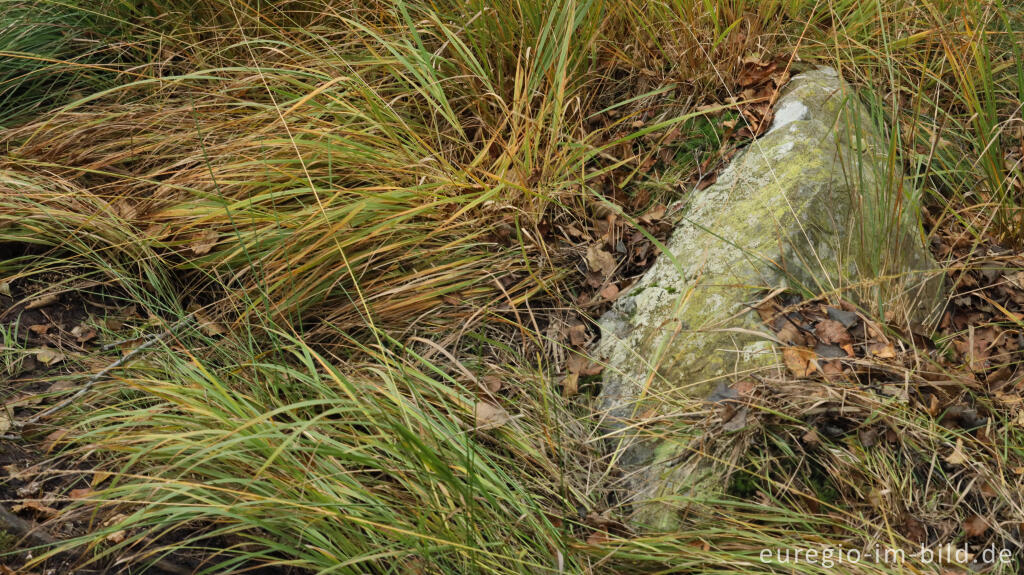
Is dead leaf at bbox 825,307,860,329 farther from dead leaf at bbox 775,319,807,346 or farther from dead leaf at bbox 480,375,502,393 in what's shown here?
dead leaf at bbox 480,375,502,393

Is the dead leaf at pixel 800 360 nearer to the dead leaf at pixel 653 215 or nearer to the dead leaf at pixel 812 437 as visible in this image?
the dead leaf at pixel 812 437

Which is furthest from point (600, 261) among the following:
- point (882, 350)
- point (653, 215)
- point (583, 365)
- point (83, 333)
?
point (83, 333)

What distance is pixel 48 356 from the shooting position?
2.55 meters

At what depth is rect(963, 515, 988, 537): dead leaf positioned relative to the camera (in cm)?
204

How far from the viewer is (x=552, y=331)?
108 inches

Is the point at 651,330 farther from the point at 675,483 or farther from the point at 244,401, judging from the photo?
the point at 244,401

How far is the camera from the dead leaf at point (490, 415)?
90.7 inches

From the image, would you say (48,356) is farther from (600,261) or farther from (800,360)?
(800,360)

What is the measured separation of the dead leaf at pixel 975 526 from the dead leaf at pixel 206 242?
8.60 feet

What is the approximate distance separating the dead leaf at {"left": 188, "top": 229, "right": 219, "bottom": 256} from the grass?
5 centimetres

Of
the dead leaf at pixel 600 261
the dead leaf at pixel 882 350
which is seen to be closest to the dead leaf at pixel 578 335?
the dead leaf at pixel 600 261

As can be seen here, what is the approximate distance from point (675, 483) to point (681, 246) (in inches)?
36.9

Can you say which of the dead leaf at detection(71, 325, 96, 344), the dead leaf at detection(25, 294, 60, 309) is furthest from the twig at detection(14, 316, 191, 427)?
the dead leaf at detection(25, 294, 60, 309)

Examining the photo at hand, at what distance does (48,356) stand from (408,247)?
1305mm
